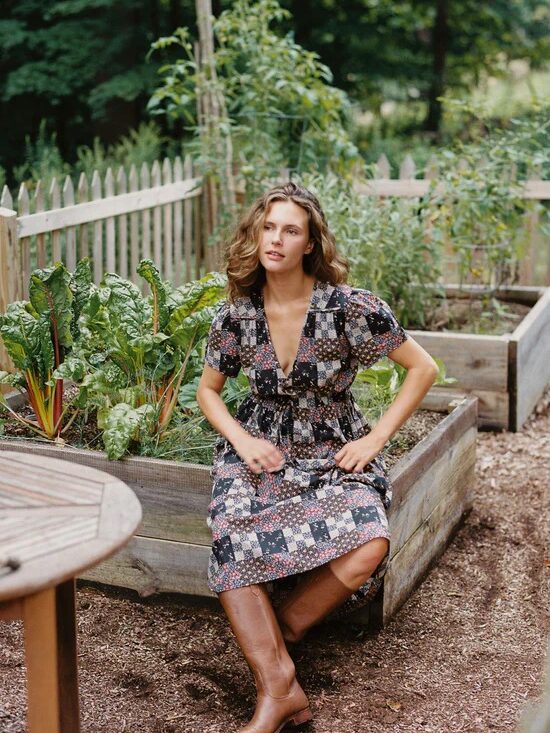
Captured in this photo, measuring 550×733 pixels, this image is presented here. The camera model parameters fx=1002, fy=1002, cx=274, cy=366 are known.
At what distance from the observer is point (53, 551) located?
1.87 m

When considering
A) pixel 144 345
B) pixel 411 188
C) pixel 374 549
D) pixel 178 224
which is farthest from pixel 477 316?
pixel 374 549

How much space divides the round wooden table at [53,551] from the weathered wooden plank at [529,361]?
3.25 m

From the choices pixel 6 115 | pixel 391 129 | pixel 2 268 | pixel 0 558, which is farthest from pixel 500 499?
pixel 391 129

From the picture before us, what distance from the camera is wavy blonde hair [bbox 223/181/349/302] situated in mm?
2955

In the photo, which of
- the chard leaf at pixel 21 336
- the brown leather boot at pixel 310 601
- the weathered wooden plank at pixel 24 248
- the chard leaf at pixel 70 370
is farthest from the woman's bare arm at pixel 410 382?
the weathered wooden plank at pixel 24 248

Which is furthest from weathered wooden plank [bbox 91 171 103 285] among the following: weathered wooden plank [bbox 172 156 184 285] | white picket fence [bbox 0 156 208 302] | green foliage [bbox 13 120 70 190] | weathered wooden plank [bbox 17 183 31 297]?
green foliage [bbox 13 120 70 190]

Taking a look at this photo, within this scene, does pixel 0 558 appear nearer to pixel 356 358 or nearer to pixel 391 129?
pixel 356 358

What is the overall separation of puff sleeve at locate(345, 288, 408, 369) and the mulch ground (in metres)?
0.93

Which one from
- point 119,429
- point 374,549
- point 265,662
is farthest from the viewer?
point 119,429

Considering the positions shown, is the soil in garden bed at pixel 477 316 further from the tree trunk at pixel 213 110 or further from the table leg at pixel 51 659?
the table leg at pixel 51 659

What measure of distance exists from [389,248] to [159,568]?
105 inches

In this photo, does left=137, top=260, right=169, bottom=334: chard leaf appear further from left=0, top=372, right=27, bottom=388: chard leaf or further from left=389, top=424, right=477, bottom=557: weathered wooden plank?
left=389, top=424, right=477, bottom=557: weathered wooden plank

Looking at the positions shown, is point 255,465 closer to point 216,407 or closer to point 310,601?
point 216,407

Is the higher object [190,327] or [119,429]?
[190,327]
